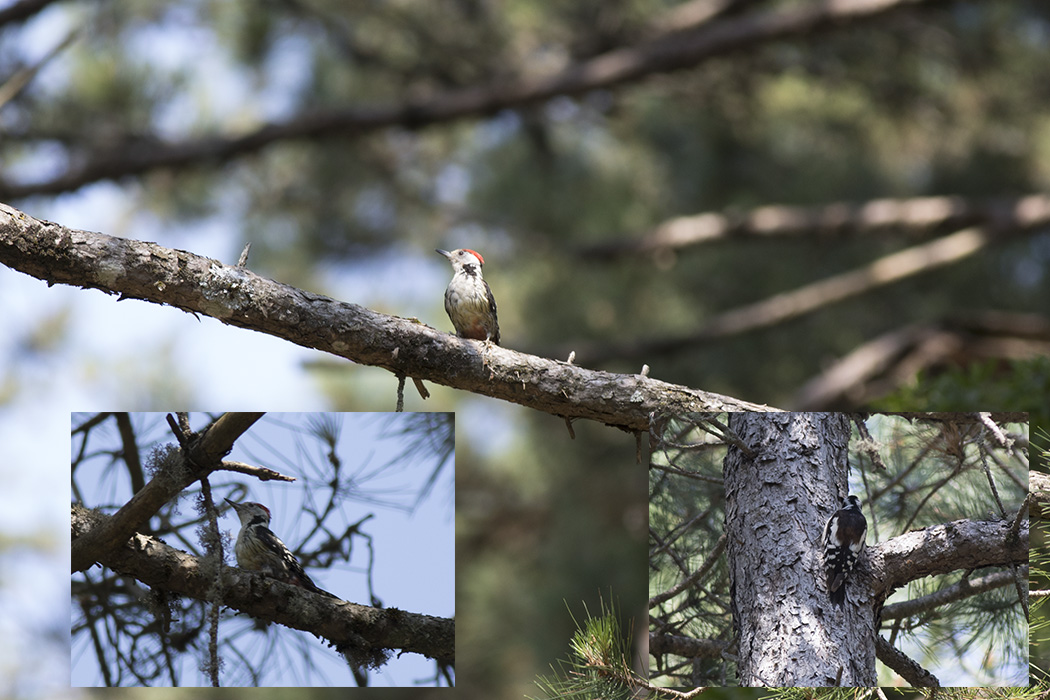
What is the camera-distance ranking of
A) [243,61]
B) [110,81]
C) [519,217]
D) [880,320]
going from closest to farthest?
[110,81] < [243,61] < [880,320] < [519,217]

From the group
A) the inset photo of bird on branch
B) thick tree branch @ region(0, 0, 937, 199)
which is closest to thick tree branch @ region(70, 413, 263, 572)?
the inset photo of bird on branch

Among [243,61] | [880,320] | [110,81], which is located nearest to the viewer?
[110,81]

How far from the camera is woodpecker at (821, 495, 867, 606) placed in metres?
1.00

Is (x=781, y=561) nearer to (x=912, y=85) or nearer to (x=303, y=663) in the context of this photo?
(x=303, y=663)

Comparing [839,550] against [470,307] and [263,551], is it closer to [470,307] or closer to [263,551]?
[470,307]

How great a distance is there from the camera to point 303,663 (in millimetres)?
1087

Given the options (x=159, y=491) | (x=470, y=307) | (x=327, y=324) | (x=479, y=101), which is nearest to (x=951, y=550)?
(x=470, y=307)

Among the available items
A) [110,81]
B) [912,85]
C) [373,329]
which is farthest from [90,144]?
[912,85]

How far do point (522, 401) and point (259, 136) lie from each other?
258cm

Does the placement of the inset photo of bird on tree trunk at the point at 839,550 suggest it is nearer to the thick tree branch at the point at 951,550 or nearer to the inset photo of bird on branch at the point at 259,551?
the thick tree branch at the point at 951,550

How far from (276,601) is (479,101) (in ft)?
8.71

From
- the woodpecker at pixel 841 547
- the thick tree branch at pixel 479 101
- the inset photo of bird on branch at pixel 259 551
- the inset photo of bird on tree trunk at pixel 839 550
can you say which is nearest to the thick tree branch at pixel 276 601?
the inset photo of bird on branch at pixel 259 551

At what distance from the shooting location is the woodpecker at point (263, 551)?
42.8 inches

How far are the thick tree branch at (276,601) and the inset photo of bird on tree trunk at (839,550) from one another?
0.97 ft
